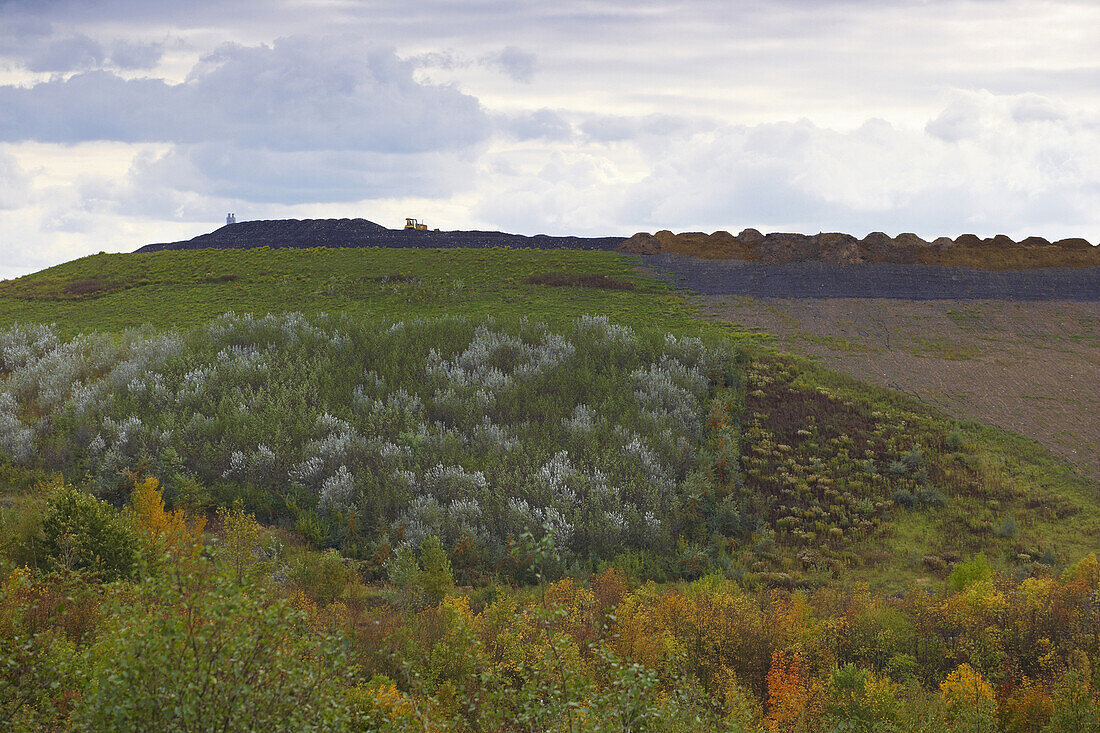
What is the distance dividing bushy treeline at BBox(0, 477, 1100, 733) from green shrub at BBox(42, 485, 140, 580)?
0.11ft

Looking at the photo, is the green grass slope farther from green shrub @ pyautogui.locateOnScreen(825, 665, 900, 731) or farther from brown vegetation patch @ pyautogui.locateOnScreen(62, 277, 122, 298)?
green shrub @ pyautogui.locateOnScreen(825, 665, 900, 731)

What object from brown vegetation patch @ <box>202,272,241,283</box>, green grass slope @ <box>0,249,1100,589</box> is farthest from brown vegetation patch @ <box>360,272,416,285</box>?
brown vegetation patch @ <box>202,272,241,283</box>

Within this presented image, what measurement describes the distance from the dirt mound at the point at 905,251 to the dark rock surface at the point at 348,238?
300 inches

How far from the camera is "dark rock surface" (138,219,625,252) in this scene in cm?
4244

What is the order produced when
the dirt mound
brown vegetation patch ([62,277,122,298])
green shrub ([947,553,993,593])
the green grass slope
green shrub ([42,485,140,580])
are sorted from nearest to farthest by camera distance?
green shrub ([42,485,140,580]) < green shrub ([947,553,993,593]) < the green grass slope < the dirt mound < brown vegetation patch ([62,277,122,298])

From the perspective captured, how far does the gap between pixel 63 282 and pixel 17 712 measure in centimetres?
3758

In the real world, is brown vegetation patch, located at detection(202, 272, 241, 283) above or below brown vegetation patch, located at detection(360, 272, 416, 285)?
above

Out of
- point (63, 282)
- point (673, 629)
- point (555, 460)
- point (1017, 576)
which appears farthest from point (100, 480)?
point (63, 282)

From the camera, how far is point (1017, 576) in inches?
550

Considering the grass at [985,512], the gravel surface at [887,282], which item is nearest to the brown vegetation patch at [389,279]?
the gravel surface at [887,282]

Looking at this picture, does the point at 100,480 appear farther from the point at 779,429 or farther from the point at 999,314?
the point at 999,314

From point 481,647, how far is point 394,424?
11141 mm

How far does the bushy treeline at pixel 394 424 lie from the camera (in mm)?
15805

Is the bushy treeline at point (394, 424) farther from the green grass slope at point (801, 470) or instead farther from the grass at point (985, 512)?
the grass at point (985, 512)
